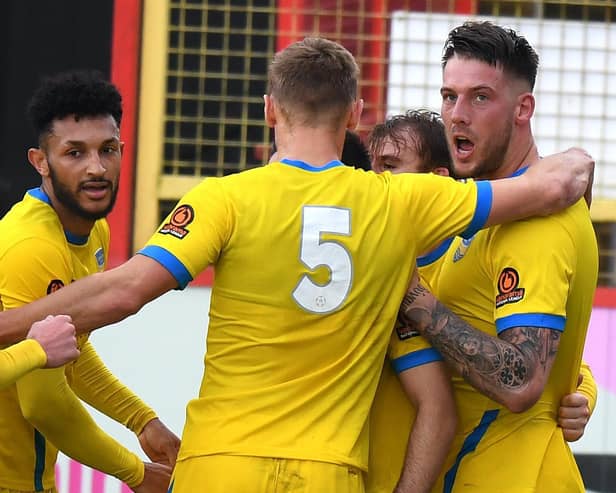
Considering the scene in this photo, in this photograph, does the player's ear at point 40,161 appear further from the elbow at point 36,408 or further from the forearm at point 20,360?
the forearm at point 20,360

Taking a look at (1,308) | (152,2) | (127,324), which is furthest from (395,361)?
(152,2)

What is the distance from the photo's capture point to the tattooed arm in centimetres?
298

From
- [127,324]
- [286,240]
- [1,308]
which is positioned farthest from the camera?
[127,324]

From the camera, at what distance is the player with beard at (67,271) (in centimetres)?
352

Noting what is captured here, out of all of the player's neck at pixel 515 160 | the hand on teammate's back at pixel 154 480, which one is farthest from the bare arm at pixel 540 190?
the hand on teammate's back at pixel 154 480

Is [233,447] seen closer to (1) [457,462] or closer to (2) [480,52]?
(1) [457,462]

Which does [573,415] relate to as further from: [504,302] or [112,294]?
[112,294]

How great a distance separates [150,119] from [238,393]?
363 cm

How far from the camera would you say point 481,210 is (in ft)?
9.89

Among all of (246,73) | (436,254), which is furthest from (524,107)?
(246,73)

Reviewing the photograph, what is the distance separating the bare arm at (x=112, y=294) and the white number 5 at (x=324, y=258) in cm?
31

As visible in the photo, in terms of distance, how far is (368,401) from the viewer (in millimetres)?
3006

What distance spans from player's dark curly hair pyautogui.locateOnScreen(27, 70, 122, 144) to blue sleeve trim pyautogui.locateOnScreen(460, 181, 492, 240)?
147cm

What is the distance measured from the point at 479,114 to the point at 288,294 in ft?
2.52
